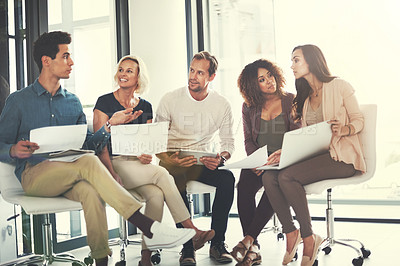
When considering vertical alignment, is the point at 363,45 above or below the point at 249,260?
above

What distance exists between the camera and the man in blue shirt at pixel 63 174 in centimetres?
233

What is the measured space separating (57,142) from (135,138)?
0.45 m

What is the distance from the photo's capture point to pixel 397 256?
255cm

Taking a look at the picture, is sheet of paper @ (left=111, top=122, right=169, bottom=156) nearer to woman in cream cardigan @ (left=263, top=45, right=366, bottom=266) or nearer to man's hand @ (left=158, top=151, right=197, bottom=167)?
man's hand @ (left=158, top=151, right=197, bottom=167)

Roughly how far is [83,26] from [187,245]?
144 cm

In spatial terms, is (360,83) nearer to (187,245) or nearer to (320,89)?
(320,89)

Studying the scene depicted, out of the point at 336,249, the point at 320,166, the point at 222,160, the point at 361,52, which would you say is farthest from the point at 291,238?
the point at 361,52

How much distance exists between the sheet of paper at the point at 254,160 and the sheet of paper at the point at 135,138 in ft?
1.47

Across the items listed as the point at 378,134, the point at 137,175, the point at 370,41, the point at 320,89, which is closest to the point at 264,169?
the point at 320,89

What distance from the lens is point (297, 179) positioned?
242 centimetres

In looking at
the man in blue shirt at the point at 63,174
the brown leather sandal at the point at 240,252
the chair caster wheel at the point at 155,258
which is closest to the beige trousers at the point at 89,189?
the man in blue shirt at the point at 63,174

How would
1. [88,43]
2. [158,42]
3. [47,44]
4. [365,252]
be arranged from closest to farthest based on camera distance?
[365,252] < [47,44] < [88,43] < [158,42]

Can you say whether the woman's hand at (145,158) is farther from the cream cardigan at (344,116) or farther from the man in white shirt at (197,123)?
the cream cardigan at (344,116)

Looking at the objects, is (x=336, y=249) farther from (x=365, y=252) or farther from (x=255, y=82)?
(x=255, y=82)
